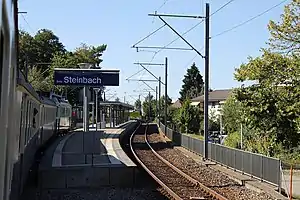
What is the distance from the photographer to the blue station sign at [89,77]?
2092cm

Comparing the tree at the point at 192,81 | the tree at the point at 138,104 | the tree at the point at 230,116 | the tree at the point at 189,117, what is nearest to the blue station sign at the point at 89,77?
the tree at the point at 230,116

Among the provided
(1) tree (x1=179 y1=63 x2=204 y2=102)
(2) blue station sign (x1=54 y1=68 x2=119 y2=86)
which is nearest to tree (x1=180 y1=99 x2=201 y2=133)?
(2) blue station sign (x1=54 y1=68 x2=119 y2=86)

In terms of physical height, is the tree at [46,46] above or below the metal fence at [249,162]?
above

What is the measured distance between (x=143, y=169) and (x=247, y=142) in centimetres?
923

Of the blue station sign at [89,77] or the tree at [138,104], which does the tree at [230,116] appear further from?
the tree at [138,104]

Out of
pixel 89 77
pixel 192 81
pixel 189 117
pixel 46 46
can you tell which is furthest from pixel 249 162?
pixel 192 81

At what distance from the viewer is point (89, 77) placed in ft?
68.5

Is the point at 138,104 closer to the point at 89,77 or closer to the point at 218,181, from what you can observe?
the point at 89,77

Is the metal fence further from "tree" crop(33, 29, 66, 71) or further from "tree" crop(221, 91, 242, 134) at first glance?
"tree" crop(33, 29, 66, 71)

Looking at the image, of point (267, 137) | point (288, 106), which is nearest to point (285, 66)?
point (288, 106)

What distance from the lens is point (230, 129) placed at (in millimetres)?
46688

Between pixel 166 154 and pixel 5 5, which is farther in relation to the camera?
pixel 166 154

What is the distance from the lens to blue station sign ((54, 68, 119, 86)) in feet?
68.6

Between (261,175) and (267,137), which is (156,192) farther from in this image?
(267,137)
